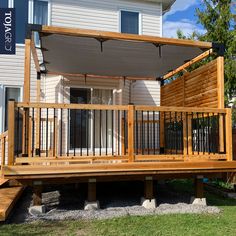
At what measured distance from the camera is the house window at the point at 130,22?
36.4 ft

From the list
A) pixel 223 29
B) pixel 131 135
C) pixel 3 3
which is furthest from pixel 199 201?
pixel 223 29

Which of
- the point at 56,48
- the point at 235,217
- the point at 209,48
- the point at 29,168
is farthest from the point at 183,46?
the point at 29,168

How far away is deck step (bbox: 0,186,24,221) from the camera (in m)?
4.79

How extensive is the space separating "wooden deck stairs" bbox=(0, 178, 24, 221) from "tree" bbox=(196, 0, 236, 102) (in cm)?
897

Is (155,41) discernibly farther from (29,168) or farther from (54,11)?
(54,11)

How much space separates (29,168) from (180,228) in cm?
253

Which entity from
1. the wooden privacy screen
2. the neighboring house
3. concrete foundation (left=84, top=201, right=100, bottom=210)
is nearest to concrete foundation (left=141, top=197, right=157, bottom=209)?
concrete foundation (left=84, top=201, right=100, bottom=210)

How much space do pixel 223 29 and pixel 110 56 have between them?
22.2 ft

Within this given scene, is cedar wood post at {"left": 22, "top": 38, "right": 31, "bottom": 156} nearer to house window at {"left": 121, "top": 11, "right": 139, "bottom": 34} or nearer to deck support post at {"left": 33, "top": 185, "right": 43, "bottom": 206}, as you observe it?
deck support post at {"left": 33, "top": 185, "right": 43, "bottom": 206}

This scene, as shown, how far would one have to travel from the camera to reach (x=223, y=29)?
12672 mm

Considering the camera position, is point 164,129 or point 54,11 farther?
point 54,11

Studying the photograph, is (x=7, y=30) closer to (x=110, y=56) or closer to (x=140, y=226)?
(x=110, y=56)

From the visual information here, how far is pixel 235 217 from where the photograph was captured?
5508 mm

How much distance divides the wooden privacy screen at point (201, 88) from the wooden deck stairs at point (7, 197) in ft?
13.8
